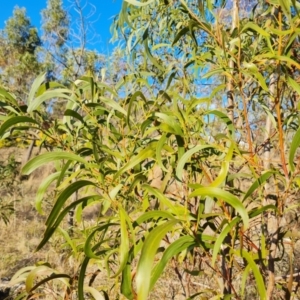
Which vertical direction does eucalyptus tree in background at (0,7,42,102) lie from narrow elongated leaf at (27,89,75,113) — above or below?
above

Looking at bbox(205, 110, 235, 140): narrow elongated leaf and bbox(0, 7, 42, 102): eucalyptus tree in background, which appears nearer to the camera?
bbox(205, 110, 235, 140): narrow elongated leaf

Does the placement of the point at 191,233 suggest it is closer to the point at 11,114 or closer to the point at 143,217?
the point at 143,217

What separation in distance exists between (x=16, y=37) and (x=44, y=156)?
14845 mm

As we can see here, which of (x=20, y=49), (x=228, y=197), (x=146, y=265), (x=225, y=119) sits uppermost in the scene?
(x=20, y=49)

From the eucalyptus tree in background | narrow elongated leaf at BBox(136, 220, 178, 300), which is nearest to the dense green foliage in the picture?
narrow elongated leaf at BBox(136, 220, 178, 300)

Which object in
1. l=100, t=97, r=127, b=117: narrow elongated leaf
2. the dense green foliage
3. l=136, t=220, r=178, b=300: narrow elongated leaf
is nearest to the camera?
l=136, t=220, r=178, b=300: narrow elongated leaf

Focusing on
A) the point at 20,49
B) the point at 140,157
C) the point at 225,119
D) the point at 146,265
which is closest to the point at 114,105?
the point at 140,157

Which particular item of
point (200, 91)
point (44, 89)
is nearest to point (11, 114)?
point (44, 89)

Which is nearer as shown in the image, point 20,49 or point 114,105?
point 114,105

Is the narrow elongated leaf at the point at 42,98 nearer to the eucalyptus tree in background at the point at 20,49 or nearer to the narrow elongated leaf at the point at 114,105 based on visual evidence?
the narrow elongated leaf at the point at 114,105

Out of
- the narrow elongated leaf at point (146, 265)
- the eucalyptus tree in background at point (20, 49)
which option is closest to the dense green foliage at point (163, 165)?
the narrow elongated leaf at point (146, 265)

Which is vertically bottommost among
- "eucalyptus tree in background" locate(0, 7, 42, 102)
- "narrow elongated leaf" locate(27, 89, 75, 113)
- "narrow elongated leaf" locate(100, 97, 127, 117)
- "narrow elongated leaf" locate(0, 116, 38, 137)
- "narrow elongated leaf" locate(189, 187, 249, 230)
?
"narrow elongated leaf" locate(189, 187, 249, 230)

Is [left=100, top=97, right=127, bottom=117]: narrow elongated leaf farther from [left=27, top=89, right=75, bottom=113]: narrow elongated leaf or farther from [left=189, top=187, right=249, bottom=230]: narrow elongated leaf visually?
[left=189, top=187, right=249, bottom=230]: narrow elongated leaf

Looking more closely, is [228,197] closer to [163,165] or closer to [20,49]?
[163,165]
